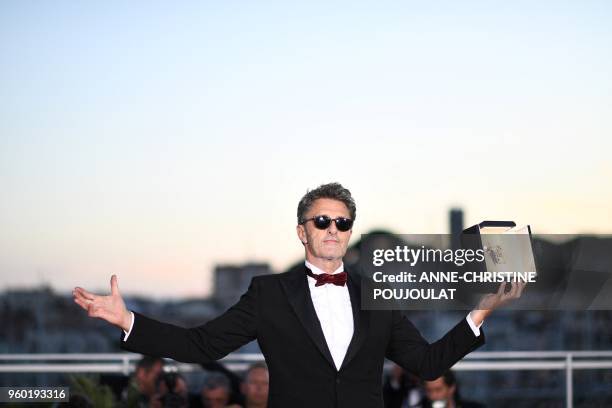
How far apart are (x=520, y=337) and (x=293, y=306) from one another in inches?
1626

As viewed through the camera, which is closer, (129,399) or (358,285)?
(358,285)

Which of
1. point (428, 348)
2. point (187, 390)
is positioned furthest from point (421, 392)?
point (428, 348)

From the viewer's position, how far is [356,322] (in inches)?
149

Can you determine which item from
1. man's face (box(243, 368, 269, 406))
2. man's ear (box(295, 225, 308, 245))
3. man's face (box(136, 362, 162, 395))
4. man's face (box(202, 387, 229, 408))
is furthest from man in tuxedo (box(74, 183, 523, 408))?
man's face (box(136, 362, 162, 395))

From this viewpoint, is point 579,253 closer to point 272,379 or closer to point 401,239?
point 401,239

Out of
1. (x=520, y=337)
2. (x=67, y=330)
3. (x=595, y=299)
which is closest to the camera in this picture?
(x=595, y=299)

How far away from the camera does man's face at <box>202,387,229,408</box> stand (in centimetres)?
714

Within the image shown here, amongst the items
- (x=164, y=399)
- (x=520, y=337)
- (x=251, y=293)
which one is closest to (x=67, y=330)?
(x=520, y=337)

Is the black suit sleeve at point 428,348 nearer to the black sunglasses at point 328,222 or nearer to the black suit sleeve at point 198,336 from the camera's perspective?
the black sunglasses at point 328,222

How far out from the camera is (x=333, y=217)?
3729 mm

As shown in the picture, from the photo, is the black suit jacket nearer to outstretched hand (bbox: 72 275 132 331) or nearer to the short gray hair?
outstretched hand (bbox: 72 275 132 331)

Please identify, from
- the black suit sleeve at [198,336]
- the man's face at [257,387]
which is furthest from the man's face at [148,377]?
the black suit sleeve at [198,336]

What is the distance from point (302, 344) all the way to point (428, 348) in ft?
1.52

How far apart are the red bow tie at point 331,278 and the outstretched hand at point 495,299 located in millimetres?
471
